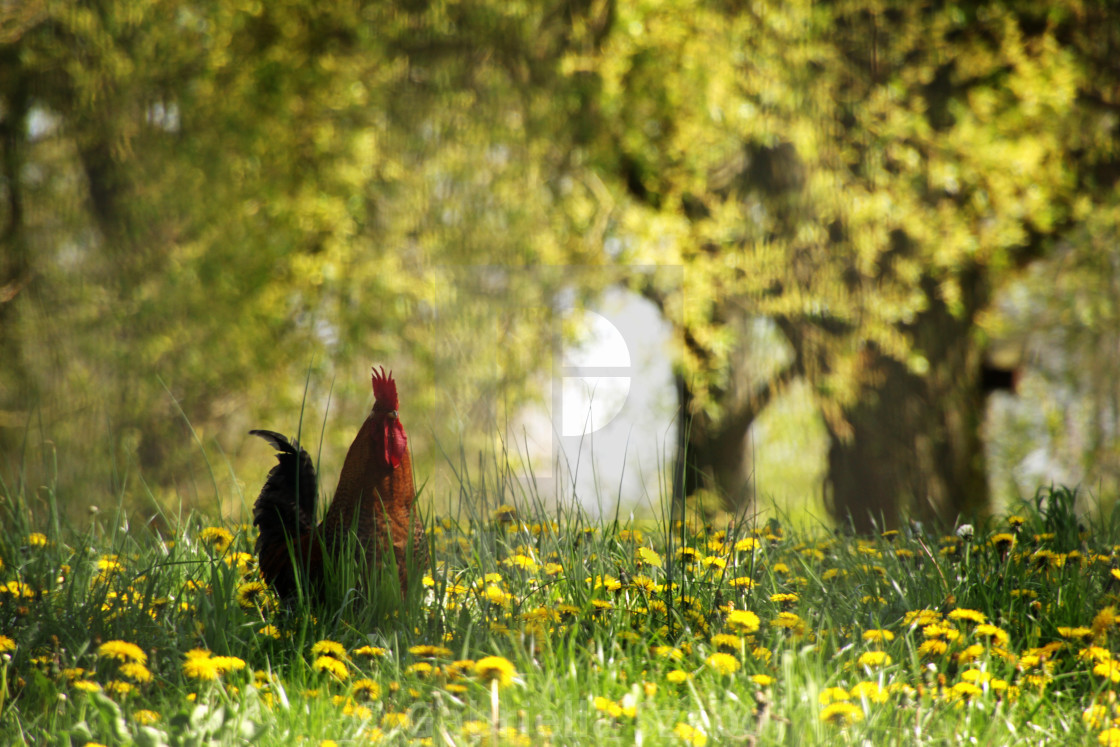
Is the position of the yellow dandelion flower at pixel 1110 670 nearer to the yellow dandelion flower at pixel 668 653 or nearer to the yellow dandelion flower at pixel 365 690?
the yellow dandelion flower at pixel 668 653

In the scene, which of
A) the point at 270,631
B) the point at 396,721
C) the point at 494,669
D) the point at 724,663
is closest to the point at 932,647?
the point at 724,663

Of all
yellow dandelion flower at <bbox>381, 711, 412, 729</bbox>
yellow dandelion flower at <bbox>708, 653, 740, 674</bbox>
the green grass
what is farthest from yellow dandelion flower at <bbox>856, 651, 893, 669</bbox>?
yellow dandelion flower at <bbox>381, 711, 412, 729</bbox>

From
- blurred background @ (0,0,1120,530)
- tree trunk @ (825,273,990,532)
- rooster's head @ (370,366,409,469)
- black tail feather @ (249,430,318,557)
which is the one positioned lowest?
tree trunk @ (825,273,990,532)

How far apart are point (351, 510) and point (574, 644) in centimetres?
62

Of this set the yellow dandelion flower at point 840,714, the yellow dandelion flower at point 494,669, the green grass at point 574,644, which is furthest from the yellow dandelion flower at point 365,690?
the yellow dandelion flower at point 840,714

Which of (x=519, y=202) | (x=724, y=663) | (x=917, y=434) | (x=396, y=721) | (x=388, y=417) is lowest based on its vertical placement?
(x=917, y=434)

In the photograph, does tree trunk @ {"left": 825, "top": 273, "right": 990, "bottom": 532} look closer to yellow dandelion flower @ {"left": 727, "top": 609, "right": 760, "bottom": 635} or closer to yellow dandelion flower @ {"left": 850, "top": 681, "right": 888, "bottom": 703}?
yellow dandelion flower @ {"left": 727, "top": 609, "right": 760, "bottom": 635}

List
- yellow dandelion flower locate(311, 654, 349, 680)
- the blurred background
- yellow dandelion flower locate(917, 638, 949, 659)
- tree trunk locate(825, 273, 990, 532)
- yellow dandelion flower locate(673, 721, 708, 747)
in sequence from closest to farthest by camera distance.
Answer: yellow dandelion flower locate(673, 721, 708, 747) → yellow dandelion flower locate(311, 654, 349, 680) → yellow dandelion flower locate(917, 638, 949, 659) → the blurred background → tree trunk locate(825, 273, 990, 532)

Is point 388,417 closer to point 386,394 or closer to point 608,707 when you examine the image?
point 386,394

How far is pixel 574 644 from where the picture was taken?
6.48 feet

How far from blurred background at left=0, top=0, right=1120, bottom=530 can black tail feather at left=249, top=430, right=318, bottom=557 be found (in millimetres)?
3520

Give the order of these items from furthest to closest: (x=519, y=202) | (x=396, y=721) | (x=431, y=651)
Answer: (x=519, y=202), (x=431, y=651), (x=396, y=721)

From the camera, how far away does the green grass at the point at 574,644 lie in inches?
66.5

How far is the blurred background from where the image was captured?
6.33 meters
